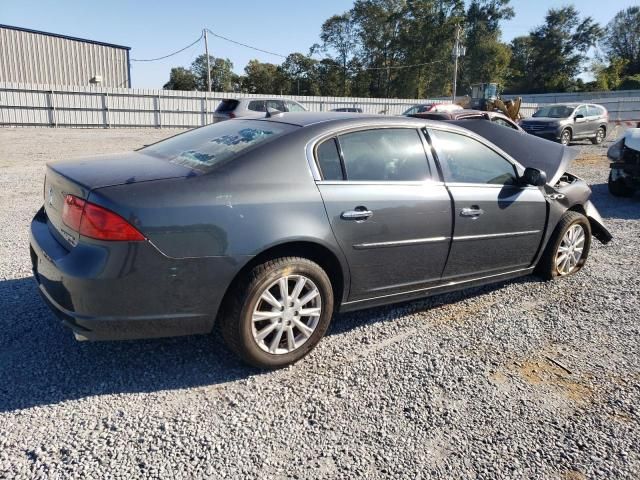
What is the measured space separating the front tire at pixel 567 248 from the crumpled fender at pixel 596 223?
14cm

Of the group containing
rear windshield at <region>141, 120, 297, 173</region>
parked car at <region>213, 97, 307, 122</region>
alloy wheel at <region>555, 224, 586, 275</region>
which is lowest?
alloy wheel at <region>555, 224, 586, 275</region>

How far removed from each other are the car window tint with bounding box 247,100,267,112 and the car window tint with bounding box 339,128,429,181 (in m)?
14.7

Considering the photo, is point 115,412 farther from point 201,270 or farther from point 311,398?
point 311,398

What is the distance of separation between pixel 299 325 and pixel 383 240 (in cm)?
80

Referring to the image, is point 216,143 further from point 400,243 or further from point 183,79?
point 183,79

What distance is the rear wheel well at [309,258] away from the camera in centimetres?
279

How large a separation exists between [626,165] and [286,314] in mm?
8294

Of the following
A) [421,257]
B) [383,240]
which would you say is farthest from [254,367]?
[421,257]

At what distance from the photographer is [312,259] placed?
10.0 feet

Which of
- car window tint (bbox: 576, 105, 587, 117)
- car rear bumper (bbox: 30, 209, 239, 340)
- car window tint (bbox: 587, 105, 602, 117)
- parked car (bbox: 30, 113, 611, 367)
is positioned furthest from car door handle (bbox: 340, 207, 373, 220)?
→ car window tint (bbox: 587, 105, 602, 117)

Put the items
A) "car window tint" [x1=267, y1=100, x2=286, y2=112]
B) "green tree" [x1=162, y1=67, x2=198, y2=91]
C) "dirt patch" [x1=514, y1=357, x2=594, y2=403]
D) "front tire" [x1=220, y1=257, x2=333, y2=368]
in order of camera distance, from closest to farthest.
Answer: "front tire" [x1=220, y1=257, x2=333, y2=368]
"dirt patch" [x1=514, y1=357, x2=594, y2=403]
"car window tint" [x1=267, y1=100, x2=286, y2=112]
"green tree" [x1=162, y1=67, x2=198, y2=91]

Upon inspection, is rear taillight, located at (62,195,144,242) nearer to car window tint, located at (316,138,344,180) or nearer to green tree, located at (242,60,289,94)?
car window tint, located at (316,138,344,180)

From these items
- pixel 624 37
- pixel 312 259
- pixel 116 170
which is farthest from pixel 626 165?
pixel 624 37

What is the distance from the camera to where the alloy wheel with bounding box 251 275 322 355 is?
286 cm
